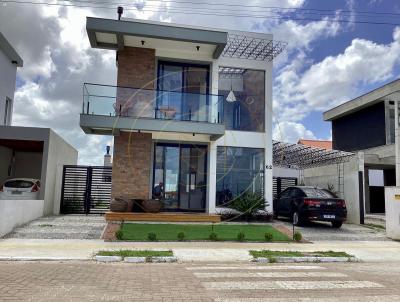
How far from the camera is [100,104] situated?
1590 cm

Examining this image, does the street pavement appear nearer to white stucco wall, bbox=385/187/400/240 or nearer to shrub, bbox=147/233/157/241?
shrub, bbox=147/233/157/241

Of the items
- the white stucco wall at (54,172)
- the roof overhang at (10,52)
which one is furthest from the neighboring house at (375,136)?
the roof overhang at (10,52)

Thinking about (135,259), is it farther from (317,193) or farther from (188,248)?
(317,193)

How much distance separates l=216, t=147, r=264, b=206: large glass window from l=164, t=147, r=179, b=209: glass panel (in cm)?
178

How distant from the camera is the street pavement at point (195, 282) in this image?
6.17 m

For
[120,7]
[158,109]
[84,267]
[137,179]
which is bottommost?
[84,267]

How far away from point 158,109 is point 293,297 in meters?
11.2

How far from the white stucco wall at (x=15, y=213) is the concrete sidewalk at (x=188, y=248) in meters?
0.92

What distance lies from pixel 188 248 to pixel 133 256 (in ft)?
6.93

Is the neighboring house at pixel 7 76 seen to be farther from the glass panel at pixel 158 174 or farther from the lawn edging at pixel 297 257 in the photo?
the lawn edging at pixel 297 257

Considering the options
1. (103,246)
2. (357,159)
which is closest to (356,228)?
(357,159)

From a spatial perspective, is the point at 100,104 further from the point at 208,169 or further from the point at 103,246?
the point at 103,246

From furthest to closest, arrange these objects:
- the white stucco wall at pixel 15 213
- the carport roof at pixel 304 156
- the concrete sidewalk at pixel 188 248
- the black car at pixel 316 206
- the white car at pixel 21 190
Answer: the carport roof at pixel 304 156 < the white car at pixel 21 190 < the black car at pixel 316 206 < the white stucco wall at pixel 15 213 < the concrete sidewalk at pixel 188 248

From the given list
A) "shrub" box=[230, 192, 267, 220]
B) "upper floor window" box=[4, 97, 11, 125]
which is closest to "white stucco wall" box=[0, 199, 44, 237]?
"shrub" box=[230, 192, 267, 220]
